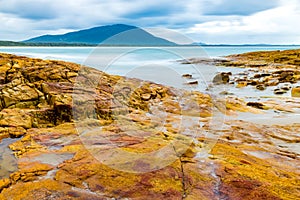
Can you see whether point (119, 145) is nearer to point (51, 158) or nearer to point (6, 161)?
point (51, 158)

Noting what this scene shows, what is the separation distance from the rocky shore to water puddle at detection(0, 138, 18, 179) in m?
0.03

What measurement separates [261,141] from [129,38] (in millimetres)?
6235

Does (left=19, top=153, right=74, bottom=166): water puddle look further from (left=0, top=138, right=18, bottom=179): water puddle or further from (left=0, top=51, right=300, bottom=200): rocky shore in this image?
(left=0, top=138, right=18, bottom=179): water puddle

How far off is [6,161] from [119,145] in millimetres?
3060

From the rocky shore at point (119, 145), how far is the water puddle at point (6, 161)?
27 mm

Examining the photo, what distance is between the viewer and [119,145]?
8.54 meters

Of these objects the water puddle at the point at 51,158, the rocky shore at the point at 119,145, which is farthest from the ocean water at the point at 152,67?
the water puddle at the point at 51,158

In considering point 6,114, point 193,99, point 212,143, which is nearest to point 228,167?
point 212,143

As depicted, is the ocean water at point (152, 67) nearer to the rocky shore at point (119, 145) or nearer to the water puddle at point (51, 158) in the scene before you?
the rocky shore at point (119, 145)

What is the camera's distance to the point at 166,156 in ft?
25.3

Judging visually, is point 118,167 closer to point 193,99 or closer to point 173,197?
point 173,197

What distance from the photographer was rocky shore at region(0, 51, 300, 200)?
6.33m

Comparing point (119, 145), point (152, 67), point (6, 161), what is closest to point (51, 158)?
point (6, 161)

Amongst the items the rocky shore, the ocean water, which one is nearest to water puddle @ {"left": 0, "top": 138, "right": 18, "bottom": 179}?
the rocky shore
